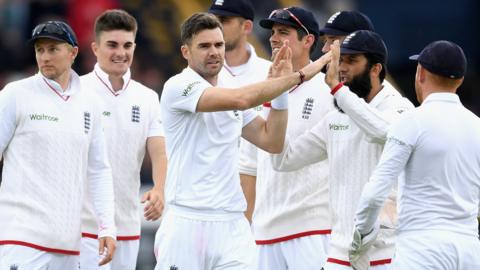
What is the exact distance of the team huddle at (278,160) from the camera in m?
8.03

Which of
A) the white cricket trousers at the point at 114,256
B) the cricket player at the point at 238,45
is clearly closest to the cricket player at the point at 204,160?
the white cricket trousers at the point at 114,256

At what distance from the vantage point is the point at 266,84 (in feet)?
28.6

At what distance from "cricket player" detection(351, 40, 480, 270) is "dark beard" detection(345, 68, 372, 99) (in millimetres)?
997

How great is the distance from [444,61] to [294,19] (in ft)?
6.81

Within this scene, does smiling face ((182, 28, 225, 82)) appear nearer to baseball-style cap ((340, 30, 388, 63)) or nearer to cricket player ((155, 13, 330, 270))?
cricket player ((155, 13, 330, 270))

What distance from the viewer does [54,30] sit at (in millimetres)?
9406

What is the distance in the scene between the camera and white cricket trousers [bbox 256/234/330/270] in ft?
32.4

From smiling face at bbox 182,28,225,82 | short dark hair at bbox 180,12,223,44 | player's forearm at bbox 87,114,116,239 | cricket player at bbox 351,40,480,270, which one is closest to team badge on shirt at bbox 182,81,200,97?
smiling face at bbox 182,28,225,82

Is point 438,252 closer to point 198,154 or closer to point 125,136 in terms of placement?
point 198,154

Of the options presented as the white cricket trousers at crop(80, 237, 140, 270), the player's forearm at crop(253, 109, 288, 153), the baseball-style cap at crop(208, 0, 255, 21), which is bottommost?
the white cricket trousers at crop(80, 237, 140, 270)

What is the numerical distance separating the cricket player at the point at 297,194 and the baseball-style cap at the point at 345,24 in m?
0.22

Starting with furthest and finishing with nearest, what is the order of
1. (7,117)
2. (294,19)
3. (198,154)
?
1. (294,19)
2. (7,117)
3. (198,154)

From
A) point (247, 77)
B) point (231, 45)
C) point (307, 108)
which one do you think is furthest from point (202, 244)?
point (231, 45)

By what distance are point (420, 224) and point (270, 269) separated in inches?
86.6
